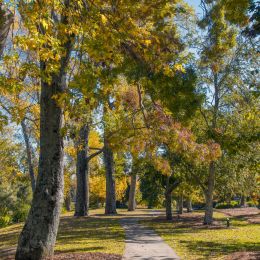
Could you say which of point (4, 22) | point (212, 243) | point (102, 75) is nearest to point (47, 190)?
point (102, 75)

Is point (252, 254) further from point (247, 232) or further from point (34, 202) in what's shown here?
point (247, 232)

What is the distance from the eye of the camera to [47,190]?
1037 centimetres

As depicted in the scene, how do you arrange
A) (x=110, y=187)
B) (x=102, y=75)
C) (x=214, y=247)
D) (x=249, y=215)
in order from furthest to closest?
(x=110, y=187) → (x=249, y=215) → (x=214, y=247) → (x=102, y=75)

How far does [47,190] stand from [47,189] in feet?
0.08

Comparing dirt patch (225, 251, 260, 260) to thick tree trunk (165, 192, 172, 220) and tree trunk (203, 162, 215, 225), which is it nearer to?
tree trunk (203, 162, 215, 225)

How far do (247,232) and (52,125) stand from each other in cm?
1276

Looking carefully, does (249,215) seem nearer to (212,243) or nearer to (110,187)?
(110,187)

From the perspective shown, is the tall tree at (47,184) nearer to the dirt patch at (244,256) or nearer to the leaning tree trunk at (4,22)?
the leaning tree trunk at (4,22)

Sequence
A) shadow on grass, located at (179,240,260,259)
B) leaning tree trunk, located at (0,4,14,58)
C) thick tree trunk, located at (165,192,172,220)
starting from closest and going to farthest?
leaning tree trunk, located at (0,4,14,58)
shadow on grass, located at (179,240,260,259)
thick tree trunk, located at (165,192,172,220)

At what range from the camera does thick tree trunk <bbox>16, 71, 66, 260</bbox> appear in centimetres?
1021

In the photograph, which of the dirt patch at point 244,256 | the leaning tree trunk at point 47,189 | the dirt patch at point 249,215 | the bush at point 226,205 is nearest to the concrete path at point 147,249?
the dirt patch at point 244,256

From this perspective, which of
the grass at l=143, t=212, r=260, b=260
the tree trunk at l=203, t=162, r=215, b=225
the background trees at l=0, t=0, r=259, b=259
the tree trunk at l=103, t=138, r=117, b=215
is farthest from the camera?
the tree trunk at l=103, t=138, r=117, b=215

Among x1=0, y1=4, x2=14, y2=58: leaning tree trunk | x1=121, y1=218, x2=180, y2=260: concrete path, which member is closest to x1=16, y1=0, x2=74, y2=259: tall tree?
x1=121, y1=218, x2=180, y2=260: concrete path

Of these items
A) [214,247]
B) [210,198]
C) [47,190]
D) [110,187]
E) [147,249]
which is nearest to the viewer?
[47,190]
